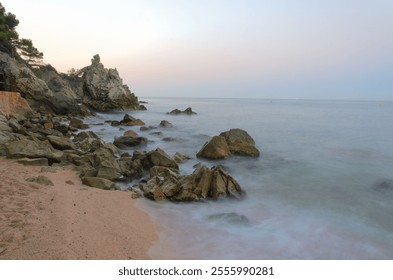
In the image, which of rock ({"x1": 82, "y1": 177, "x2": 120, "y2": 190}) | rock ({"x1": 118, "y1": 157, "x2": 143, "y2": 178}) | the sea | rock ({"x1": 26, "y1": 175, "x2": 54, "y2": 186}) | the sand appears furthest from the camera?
rock ({"x1": 118, "y1": 157, "x2": 143, "y2": 178})

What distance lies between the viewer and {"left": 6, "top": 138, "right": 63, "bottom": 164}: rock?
1084 cm

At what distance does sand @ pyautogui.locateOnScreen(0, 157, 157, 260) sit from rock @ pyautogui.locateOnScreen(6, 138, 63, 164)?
1.56 meters

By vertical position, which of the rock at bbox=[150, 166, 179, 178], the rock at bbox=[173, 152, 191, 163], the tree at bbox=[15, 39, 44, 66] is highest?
the tree at bbox=[15, 39, 44, 66]

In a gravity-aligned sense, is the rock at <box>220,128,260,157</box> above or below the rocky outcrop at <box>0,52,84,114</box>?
below

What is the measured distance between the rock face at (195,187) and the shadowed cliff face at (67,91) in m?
20.0

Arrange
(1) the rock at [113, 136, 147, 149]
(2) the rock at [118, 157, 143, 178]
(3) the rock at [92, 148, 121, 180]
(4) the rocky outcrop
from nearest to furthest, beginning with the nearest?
(3) the rock at [92, 148, 121, 180], (2) the rock at [118, 157, 143, 178], (1) the rock at [113, 136, 147, 149], (4) the rocky outcrop

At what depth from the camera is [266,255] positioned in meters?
6.30

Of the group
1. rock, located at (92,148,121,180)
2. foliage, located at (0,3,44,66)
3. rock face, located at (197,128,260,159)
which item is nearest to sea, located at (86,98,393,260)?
rock face, located at (197,128,260,159)

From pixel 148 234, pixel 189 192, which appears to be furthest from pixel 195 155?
pixel 148 234

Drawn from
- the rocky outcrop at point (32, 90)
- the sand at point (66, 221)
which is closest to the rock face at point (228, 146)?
the sand at point (66, 221)

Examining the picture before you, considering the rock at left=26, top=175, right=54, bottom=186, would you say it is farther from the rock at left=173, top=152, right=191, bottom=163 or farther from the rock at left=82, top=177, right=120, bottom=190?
the rock at left=173, top=152, right=191, bottom=163

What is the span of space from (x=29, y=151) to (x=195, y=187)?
647cm

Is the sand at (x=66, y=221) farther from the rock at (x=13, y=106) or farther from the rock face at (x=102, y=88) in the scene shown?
the rock face at (x=102, y=88)

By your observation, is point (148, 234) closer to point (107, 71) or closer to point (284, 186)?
point (284, 186)
